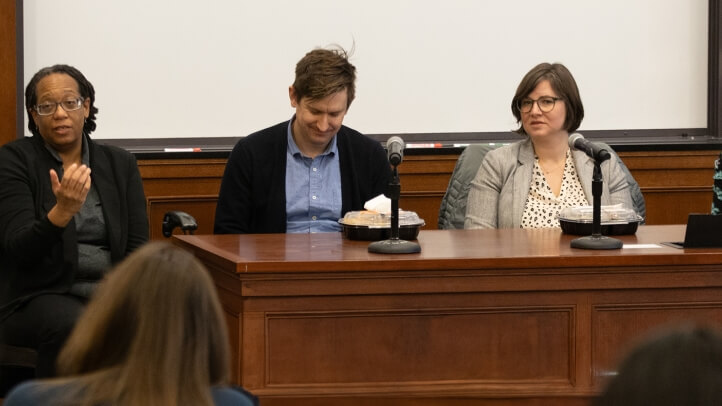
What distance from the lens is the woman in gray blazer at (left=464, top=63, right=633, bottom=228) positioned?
3.90 metres

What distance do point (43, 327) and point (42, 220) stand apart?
0.30m

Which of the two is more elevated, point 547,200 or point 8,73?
point 8,73

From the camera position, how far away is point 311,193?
3.86 metres

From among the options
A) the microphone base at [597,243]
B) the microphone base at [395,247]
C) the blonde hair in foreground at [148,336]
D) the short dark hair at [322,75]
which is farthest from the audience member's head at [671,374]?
the short dark hair at [322,75]

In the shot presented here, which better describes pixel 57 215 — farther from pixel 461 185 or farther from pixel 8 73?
pixel 8 73

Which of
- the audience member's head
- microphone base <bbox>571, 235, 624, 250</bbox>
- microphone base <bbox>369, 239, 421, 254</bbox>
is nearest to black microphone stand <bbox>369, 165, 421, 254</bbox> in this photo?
microphone base <bbox>369, 239, 421, 254</bbox>

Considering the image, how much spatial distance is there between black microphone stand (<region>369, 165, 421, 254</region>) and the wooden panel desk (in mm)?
48

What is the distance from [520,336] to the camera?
9.99 ft

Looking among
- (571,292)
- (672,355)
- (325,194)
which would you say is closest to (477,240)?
(571,292)

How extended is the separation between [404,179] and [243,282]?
2092mm

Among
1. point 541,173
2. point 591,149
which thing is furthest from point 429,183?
point 591,149

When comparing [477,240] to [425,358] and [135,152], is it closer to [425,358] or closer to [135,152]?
[425,358]

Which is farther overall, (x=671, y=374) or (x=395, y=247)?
(x=395, y=247)

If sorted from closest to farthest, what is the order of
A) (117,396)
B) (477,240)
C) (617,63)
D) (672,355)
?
1. (672,355)
2. (117,396)
3. (477,240)
4. (617,63)
